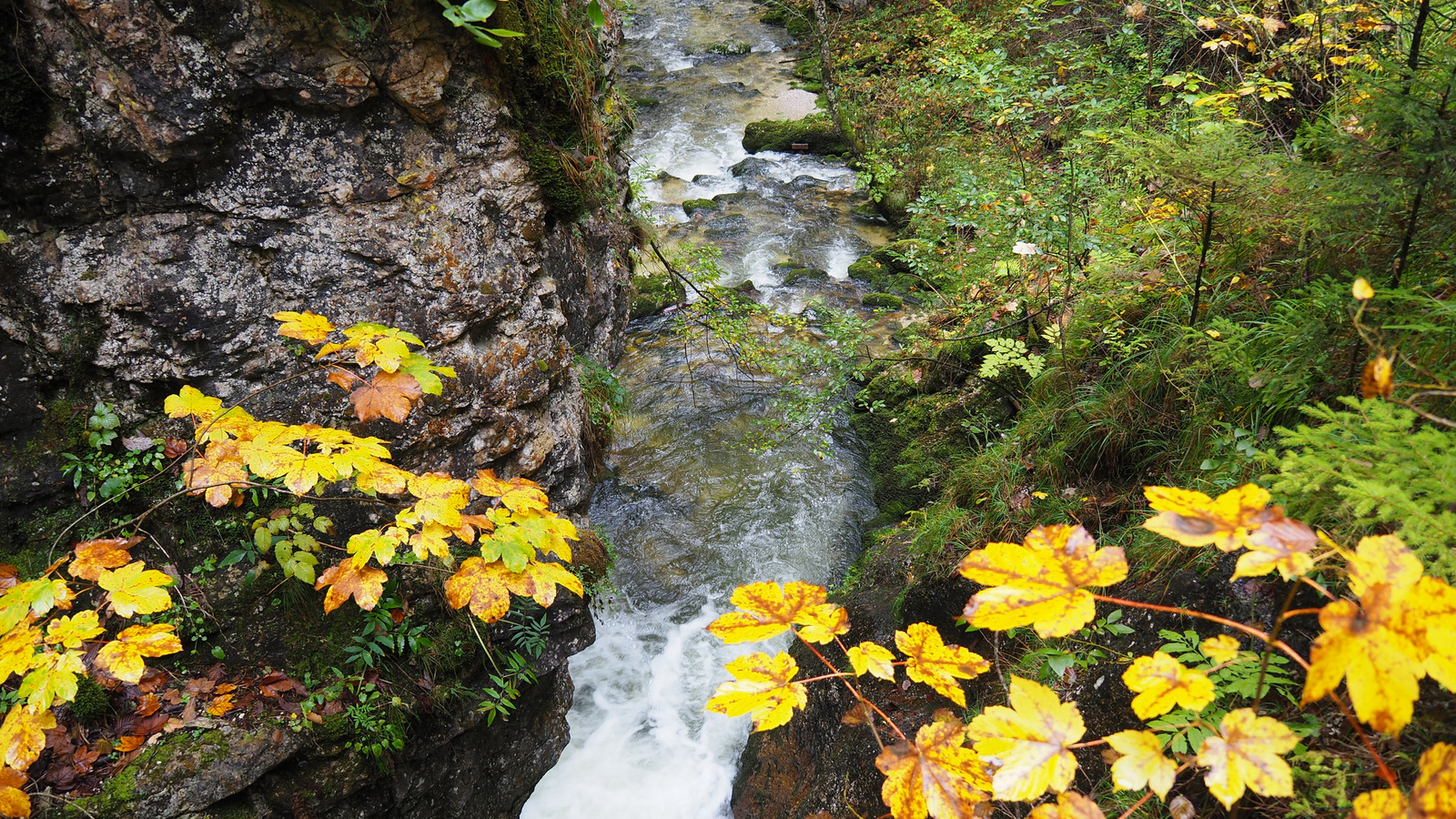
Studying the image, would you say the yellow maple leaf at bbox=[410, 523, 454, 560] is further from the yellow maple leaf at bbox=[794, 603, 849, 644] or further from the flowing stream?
the flowing stream

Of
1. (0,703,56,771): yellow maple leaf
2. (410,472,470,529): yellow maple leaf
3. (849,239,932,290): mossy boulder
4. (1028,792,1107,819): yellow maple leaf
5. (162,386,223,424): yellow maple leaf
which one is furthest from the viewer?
(849,239,932,290): mossy boulder

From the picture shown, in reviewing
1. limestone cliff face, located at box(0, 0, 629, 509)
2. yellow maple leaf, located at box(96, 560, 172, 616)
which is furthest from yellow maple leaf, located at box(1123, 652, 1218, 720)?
limestone cliff face, located at box(0, 0, 629, 509)

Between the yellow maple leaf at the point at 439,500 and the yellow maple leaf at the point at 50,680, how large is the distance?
1.00m

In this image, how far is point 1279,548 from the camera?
3.94 ft

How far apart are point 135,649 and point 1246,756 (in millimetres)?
3014

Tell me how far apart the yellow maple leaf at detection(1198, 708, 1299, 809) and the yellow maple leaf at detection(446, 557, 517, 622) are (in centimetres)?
198

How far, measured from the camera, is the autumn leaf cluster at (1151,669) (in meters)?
1.05

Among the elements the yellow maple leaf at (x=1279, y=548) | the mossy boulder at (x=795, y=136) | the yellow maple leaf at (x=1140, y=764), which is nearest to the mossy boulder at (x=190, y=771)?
the yellow maple leaf at (x=1140, y=764)

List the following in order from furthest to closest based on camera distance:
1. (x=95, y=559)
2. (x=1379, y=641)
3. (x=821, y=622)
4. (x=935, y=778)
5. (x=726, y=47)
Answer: (x=726, y=47), (x=95, y=559), (x=821, y=622), (x=935, y=778), (x=1379, y=641)

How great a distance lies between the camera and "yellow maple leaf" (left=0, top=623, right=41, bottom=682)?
191 centimetres

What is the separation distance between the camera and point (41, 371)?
9.17ft

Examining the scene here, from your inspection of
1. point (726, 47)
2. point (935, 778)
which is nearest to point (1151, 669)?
point (935, 778)

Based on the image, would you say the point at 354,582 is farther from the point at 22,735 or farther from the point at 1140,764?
the point at 1140,764

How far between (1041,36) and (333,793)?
1135cm
